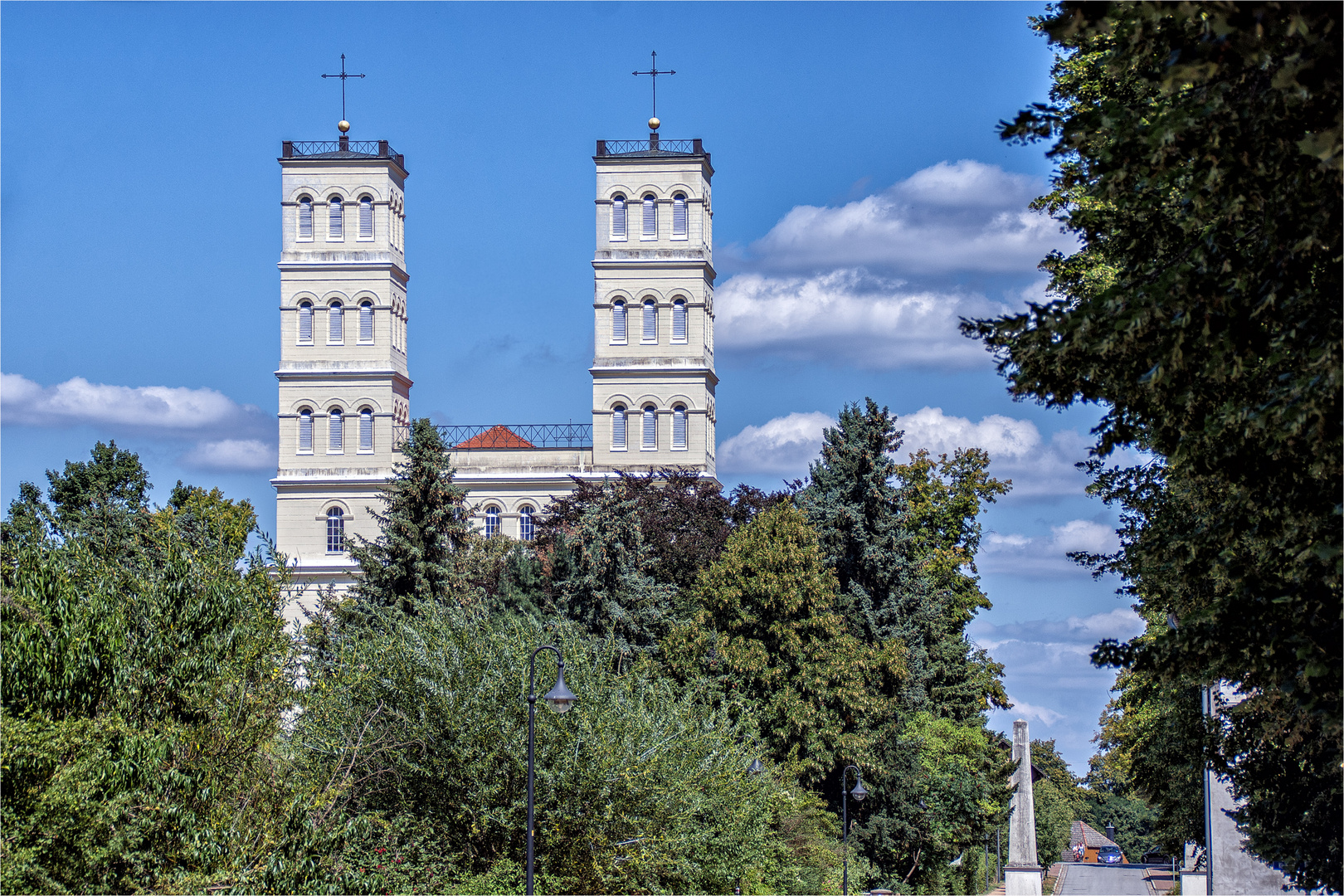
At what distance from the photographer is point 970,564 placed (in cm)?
4741

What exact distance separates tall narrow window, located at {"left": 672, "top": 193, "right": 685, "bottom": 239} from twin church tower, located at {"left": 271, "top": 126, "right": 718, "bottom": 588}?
80 mm

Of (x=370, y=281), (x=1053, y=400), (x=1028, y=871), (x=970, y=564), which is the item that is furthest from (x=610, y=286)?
(x=1053, y=400)

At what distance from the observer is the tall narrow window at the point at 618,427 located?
62906 mm

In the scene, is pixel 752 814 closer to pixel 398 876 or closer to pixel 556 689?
pixel 398 876

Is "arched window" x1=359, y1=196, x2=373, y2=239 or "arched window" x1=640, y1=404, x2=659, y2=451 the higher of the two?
"arched window" x1=359, y1=196, x2=373, y2=239

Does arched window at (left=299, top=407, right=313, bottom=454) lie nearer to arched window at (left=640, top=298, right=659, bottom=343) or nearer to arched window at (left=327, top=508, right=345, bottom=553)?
arched window at (left=327, top=508, right=345, bottom=553)

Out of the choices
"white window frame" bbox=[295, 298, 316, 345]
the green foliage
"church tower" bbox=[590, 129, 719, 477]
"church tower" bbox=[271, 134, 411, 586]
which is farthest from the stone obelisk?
"white window frame" bbox=[295, 298, 316, 345]

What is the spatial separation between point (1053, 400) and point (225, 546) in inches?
438

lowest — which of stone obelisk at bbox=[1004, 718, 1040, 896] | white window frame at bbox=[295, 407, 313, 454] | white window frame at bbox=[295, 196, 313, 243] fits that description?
stone obelisk at bbox=[1004, 718, 1040, 896]

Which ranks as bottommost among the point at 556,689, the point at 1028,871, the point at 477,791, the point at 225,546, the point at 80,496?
the point at 1028,871

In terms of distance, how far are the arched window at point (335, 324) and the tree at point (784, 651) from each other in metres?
32.8

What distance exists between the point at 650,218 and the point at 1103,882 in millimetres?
34471

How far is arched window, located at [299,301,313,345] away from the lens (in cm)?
6369

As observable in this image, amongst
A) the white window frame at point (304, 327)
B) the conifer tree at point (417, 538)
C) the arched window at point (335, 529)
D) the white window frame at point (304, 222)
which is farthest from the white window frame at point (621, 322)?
the conifer tree at point (417, 538)
